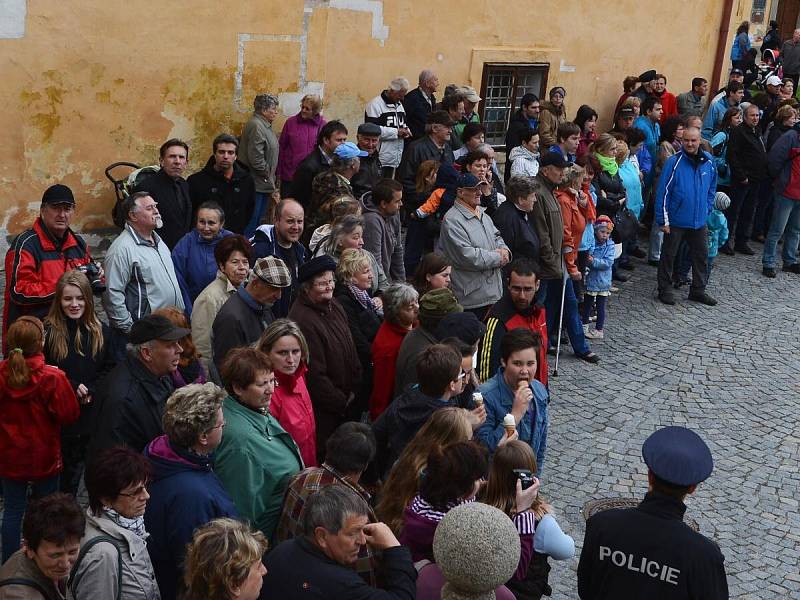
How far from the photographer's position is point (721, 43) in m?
18.3

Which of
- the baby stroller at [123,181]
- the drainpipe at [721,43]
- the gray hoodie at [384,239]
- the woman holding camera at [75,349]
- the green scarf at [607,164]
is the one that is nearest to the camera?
the woman holding camera at [75,349]

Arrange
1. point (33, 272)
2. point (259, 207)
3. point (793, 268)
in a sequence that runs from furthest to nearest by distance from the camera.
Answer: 1. point (793, 268)
2. point (259, 207)
3. point (33, 272)

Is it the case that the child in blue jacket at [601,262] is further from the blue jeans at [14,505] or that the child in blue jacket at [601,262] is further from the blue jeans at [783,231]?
the blue jeans at [14,505]

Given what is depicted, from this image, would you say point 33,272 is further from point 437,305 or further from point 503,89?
point 503,89

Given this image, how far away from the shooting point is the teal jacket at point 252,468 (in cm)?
504

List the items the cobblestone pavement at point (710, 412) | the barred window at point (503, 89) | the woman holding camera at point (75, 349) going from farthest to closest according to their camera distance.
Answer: the barred window at point (503, 89)
the cobblestone pavement at point (710, 412)
the woman holding camera at point (75, 349)

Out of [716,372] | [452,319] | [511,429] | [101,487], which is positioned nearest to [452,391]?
[511,429]

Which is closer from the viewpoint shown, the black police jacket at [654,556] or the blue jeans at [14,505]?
the black police jacket at [654,556]

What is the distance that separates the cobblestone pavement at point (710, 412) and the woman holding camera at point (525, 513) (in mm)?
1577

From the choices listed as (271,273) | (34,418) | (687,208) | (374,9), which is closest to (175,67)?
(374,9)

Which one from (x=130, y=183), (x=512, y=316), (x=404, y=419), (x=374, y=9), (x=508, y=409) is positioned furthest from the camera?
(x=374, y=9)

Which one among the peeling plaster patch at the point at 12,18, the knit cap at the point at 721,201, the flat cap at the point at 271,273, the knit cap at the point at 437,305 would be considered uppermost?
the peeling plaster patch at the point at 12,18

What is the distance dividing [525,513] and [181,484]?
5.17ft

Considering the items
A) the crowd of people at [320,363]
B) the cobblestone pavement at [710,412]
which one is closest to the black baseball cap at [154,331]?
the crowd of people at [320,363]
